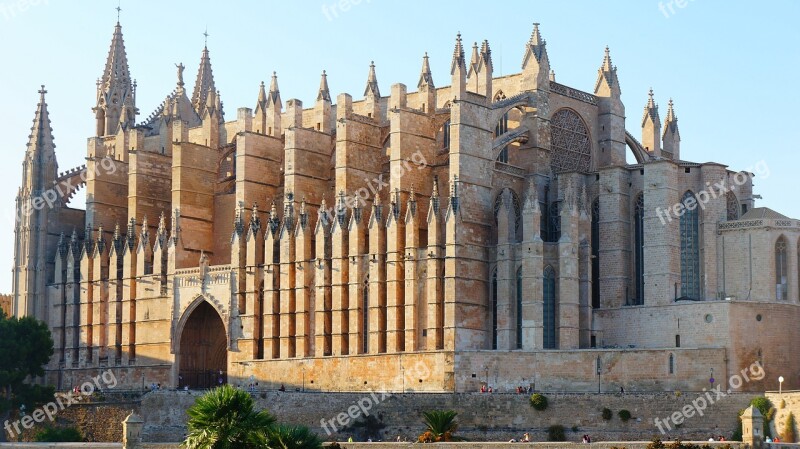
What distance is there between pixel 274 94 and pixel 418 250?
1567cm

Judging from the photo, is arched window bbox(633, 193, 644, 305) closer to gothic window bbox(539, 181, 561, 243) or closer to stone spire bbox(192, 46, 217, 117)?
gothic window bbox(539, 181, 561, 243)

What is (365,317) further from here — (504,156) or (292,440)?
(292,440)

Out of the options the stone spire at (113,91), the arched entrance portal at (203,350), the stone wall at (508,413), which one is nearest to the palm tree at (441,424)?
the stone wall at (508,413)

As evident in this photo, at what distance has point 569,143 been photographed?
218ft

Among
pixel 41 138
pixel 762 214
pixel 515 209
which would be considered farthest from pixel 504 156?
pixel 41 138

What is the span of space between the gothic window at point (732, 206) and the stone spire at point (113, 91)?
34449 mm

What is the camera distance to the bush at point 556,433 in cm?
5297

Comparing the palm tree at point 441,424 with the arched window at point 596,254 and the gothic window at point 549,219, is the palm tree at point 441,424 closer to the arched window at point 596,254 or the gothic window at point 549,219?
the arched window at point 596,254

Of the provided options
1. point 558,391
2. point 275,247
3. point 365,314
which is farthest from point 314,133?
point 558,391

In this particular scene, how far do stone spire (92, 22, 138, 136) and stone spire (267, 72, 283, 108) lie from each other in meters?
11.2

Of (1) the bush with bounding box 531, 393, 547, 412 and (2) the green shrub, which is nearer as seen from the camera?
(2) the green shrub

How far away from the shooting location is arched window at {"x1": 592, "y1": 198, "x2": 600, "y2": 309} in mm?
61591

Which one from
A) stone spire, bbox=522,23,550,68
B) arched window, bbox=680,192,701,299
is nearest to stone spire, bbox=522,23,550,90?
stone spire, bbox=522,23,550,68

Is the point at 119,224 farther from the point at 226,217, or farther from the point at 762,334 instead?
the point at 762,334
